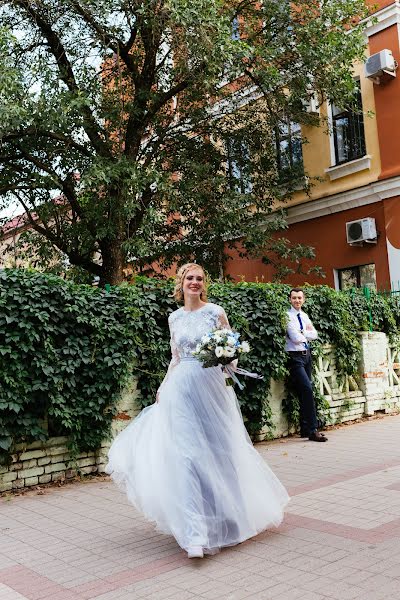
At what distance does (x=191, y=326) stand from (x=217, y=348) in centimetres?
39

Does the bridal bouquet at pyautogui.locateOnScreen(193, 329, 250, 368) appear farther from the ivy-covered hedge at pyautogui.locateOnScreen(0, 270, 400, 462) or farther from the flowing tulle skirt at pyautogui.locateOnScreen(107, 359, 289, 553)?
the ivy-covered hedge at pyautogui.locateOnScreen(0, 270, 400, 462)

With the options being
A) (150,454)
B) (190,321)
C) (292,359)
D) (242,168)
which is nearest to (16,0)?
(242,168)

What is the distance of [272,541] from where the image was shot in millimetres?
4566

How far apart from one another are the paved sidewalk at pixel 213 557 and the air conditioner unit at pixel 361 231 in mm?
9258

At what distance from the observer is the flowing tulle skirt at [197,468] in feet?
14.4

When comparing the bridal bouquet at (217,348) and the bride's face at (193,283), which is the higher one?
the bride's face at (193,283)

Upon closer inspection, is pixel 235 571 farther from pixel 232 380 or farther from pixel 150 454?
pixel 232 380

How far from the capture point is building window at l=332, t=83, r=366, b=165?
16.0 metres

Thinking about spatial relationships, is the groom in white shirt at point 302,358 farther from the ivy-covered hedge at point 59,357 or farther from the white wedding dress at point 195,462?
the white wedding dress at point 195,462

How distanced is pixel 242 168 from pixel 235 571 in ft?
42.3

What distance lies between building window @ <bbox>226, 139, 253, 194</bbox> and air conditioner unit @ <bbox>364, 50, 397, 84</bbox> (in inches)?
139

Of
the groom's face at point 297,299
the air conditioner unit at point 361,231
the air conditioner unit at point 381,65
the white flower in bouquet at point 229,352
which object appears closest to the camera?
the white flower in bouquet at point 229,352

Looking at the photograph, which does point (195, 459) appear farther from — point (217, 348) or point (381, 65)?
point (381, 65)

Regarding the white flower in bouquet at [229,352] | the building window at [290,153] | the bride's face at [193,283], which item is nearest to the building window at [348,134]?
the building window at [290,153]
